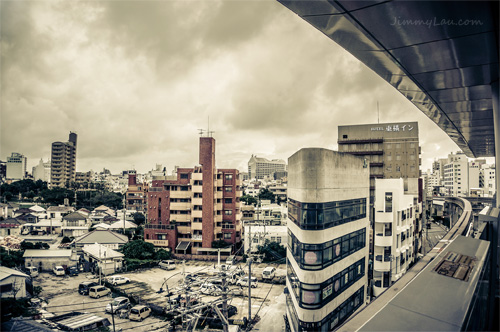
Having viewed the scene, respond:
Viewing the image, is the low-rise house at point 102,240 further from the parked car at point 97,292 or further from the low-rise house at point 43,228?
the low-rise house at point 43,228

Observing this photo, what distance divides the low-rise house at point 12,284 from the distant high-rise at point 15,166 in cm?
10719

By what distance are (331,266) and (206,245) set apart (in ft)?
64.5

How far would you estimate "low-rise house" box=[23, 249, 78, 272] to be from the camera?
74.7 feet

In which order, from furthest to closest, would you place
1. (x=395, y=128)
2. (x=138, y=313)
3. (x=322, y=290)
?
(x=395, y=128) → (x=138, y=313) → (x=322, y=290)

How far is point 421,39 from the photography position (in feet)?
7.50

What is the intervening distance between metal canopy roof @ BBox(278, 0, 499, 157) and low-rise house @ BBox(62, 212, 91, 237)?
41774 mm

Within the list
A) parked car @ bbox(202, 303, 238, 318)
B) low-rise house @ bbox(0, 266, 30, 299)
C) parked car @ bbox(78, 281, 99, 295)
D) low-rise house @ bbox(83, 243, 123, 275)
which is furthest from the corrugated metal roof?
parked car @ bbox(202, 303, 238, 318)

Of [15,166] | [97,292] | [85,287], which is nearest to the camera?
[97,292]

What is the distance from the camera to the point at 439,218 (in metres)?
45.5

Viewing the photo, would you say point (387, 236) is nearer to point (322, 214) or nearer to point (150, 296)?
point (322, 214)

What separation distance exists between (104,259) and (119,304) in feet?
24.8

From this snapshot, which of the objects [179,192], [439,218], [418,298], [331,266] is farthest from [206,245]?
[439,218]

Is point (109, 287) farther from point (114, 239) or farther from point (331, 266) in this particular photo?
point (331, 266)

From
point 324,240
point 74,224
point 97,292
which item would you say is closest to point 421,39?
point 324,240
